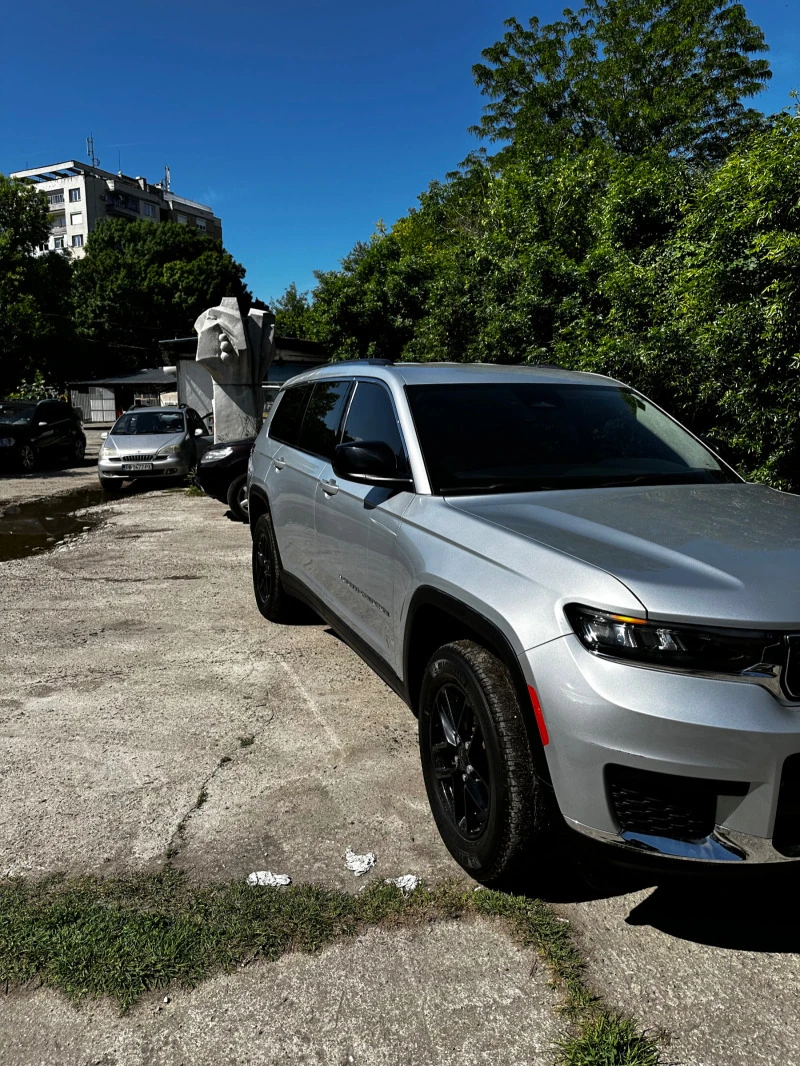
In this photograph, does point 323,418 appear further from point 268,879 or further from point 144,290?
point 144,290

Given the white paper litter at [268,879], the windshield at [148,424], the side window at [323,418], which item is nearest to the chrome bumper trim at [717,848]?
the white paper litter at [268,879]

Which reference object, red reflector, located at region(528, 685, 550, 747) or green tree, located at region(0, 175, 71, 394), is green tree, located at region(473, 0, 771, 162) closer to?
green tree, located at region(0, 175, 71, 394)

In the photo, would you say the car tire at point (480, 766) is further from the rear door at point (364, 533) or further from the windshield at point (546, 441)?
the windshield at point (546, 441)

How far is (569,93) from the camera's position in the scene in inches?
912

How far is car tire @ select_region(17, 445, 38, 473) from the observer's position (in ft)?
59.1

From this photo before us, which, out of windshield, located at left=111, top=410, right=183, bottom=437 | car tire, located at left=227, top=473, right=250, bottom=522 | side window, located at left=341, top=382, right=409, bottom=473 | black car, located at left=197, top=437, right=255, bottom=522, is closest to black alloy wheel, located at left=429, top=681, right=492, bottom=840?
side window, located at left=341, top=382, right=409, bottom=473

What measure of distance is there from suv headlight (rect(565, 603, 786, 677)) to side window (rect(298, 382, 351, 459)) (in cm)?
245

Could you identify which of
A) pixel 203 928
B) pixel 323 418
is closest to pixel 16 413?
pixel 323 418

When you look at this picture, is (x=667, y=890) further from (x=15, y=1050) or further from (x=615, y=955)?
(x=15, y=1050)

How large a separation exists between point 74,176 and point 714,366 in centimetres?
8937

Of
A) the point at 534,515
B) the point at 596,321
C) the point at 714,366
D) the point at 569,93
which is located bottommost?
the point at 534,515

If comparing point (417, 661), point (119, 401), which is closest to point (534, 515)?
point (417, 661)

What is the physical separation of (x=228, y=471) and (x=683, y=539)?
8.53 metres

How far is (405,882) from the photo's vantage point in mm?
2824
